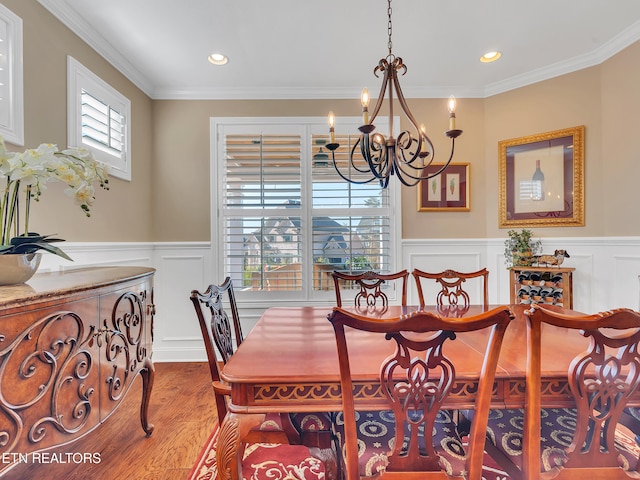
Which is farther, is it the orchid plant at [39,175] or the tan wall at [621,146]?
the tan wall at [621,146]

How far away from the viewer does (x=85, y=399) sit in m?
1.26

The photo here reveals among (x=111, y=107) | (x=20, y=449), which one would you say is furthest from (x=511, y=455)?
(x=111, y=107)

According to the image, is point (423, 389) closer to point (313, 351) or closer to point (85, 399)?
point (313, 351)

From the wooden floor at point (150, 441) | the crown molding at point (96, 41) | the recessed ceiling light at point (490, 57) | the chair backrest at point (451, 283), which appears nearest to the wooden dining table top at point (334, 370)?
the chair backrest at point (451, 283)

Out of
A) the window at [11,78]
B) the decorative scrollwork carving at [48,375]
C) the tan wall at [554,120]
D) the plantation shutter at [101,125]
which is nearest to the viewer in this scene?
the decorative scrollwork carving at [48,375]

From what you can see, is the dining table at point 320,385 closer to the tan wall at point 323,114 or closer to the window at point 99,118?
the tan wall at point 323,114

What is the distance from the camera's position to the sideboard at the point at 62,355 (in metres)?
0.96

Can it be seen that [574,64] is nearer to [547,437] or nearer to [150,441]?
[547,437]

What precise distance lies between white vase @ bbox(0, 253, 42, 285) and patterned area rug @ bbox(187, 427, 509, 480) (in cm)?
128

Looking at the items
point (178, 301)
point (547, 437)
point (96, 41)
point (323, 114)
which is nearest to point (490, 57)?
point (323, 114)

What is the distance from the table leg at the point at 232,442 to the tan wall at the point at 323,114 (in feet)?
5.95

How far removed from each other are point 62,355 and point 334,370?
3.32ft

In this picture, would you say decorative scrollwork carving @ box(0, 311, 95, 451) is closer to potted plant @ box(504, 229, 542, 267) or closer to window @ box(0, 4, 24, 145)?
window @ box(0, 4, 24, 145)

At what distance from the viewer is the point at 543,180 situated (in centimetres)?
287
